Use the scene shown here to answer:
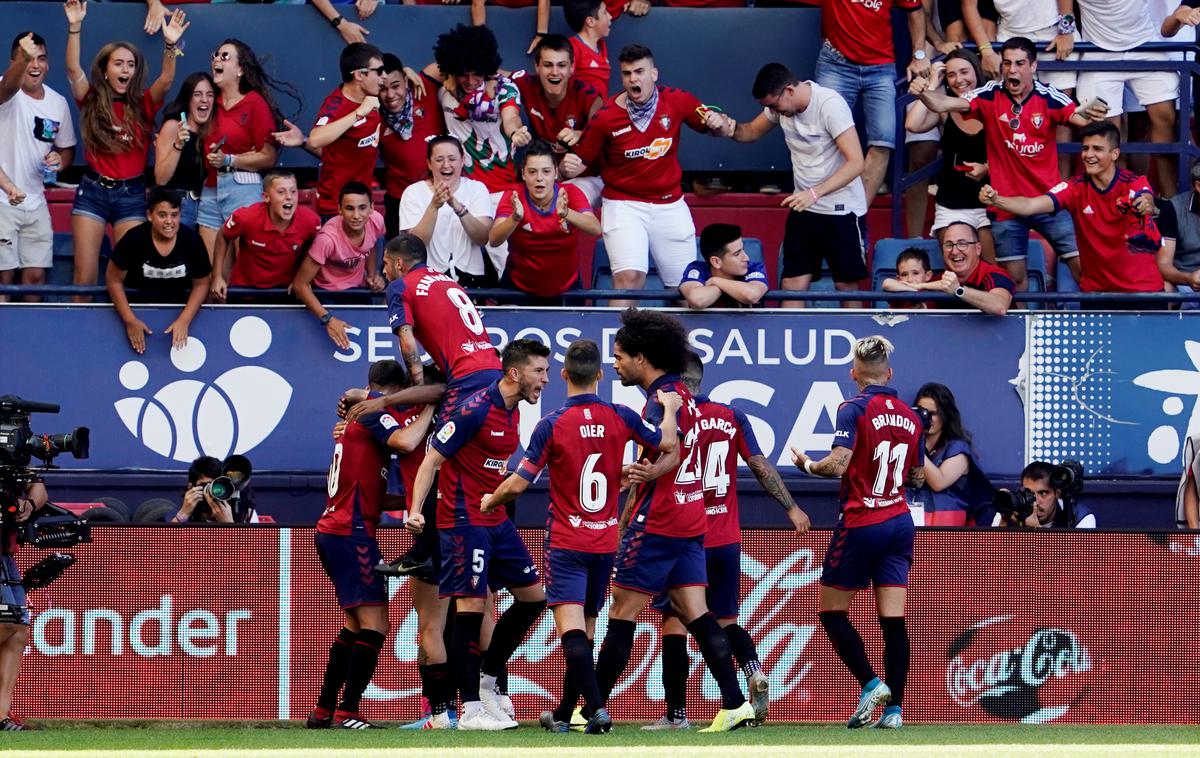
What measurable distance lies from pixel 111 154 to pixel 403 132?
204 cm

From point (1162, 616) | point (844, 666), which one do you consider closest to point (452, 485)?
point (844, 666)

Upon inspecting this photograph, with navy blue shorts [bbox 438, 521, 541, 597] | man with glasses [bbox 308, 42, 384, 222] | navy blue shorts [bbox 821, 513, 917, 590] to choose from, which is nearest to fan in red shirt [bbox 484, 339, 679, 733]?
navy blue shorts [bbox 438, 521, 541, 597]

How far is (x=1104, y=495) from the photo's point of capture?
40.3 ft

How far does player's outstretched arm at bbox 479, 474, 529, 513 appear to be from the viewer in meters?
9.05

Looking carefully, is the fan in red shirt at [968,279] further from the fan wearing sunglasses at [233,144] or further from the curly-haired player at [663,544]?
the fan wearing sunglasses at [233,144]

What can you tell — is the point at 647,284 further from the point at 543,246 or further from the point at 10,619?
the point at 10,619

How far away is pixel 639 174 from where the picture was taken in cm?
1286

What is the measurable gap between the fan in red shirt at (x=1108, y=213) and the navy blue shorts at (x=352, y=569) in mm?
5013

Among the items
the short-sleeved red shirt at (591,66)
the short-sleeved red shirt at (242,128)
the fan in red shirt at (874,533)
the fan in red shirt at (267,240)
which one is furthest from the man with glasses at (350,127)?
the fan in red shirt at (874,533)

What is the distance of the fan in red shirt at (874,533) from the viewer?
9789 mm

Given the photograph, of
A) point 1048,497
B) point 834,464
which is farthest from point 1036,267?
point 834,464

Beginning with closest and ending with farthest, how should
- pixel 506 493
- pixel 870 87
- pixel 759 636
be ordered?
pixel 506 493, pixel 759 636, pixel 870 87

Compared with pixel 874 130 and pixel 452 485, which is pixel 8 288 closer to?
pixel 452 485

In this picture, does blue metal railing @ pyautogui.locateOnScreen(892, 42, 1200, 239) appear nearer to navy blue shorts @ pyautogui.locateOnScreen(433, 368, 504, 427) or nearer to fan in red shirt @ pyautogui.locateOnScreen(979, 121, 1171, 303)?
fan in red shirt @ pyautogui.locateOnScreen(979, 121, 1171, 303)
